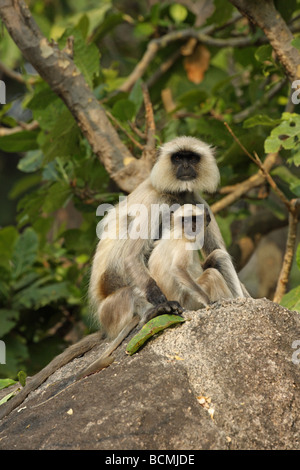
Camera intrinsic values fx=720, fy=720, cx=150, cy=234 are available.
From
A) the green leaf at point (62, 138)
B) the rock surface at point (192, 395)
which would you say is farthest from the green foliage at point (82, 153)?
the rock surface at point (192, 395)

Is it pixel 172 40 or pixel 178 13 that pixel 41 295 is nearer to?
pixel 172 40

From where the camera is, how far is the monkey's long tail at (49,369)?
3.92 meters

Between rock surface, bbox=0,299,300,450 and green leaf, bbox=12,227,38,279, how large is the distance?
280 centimetres

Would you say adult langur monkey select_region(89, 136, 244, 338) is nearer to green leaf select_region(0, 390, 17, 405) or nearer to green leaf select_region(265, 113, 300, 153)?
green leaf select_region(265, 113, 300, 153)

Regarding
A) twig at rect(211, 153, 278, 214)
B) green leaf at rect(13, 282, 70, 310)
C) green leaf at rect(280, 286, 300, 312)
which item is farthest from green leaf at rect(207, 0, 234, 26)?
green leaf at rect(280, 286, 300, 312)

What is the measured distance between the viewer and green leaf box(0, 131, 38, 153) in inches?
248

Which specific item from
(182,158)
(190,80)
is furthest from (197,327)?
(190,80)

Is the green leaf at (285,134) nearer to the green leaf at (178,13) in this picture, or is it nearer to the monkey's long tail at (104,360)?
the monkey's long tail at (104,360)

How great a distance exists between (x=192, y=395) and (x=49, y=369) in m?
1.23

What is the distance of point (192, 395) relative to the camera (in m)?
3.30

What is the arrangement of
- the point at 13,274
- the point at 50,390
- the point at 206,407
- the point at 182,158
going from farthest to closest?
the point at 13,274 < the point at 182,158 < the point at 50,390 < the point at 206,407
